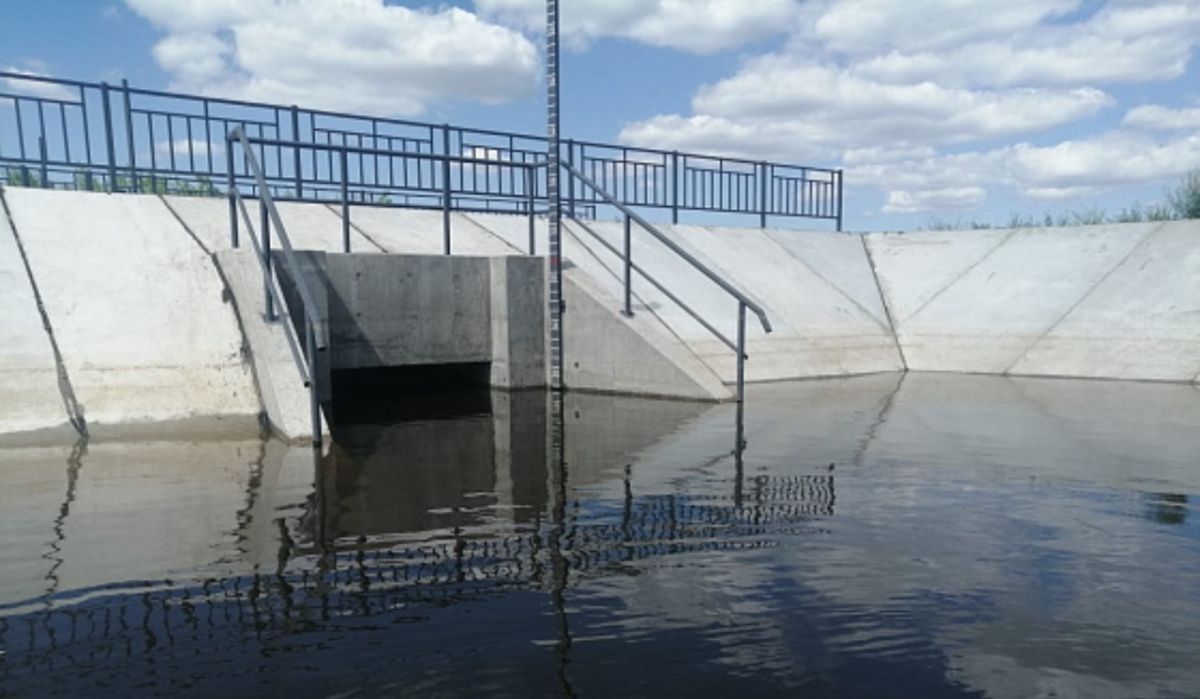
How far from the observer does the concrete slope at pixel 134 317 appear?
673cm

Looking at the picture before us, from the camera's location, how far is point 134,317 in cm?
725

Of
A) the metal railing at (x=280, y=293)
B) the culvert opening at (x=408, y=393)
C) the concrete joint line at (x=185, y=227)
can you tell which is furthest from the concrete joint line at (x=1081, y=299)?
the concrete joint line at (x=185, y=227)

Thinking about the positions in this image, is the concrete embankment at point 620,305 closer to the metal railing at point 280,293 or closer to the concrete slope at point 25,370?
the concrete slope at point 25,370

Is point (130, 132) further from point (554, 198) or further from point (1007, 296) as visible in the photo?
point (1007, 296)

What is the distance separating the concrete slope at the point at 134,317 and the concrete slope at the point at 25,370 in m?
0.14

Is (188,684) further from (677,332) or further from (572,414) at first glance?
(677,332)

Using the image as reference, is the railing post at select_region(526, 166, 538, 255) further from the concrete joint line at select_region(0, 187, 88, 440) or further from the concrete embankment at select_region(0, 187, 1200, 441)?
the concrete joint line at select_region(0, 187, 88, 440)

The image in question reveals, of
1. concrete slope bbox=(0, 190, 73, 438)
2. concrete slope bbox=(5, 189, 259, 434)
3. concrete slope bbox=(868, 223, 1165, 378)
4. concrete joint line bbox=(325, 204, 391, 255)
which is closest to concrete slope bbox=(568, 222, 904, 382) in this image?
concrete slope bbox=(868, 223, 1165, 378)

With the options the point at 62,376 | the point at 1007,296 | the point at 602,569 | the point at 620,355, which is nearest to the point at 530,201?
the point at 620,355

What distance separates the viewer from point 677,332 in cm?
1075

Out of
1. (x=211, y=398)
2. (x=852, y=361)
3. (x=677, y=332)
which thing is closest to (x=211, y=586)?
(x=211, y=398)

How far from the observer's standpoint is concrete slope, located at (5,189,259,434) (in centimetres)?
673

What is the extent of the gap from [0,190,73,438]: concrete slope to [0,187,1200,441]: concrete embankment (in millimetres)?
15

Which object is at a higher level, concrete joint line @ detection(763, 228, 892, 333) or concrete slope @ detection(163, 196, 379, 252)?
concrete slope @ detection(163, 196, 379, 252)
